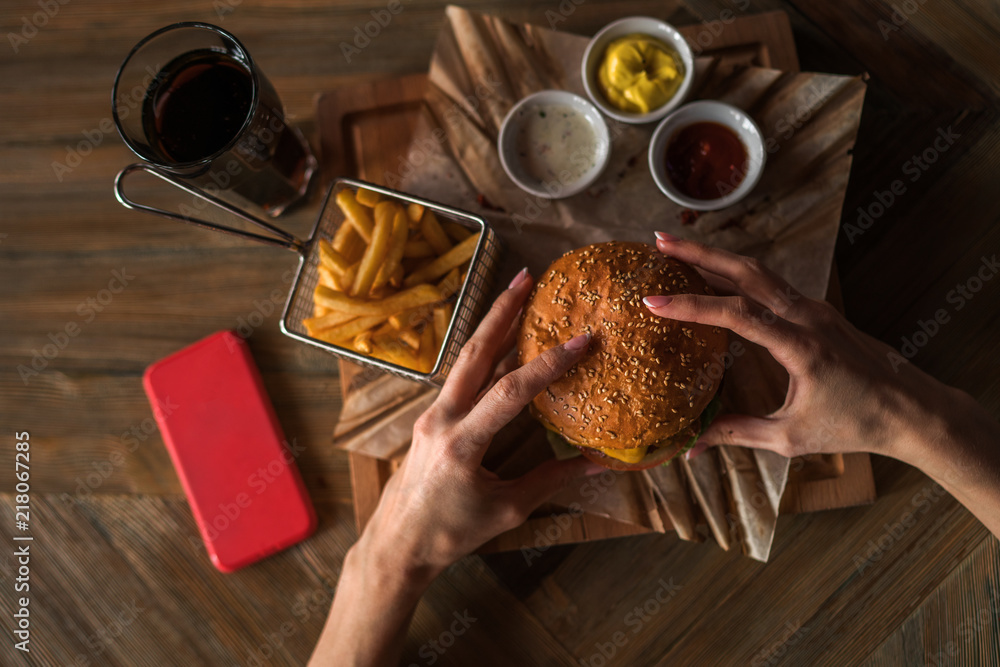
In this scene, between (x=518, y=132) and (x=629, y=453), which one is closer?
(x=629, y=453)

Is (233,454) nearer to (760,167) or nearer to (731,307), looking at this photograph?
(731,307)

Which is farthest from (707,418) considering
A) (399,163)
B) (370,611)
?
(399,163)

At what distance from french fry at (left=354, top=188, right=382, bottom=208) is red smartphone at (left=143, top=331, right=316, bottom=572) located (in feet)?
3.14

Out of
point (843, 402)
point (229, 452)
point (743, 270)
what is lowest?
point (229, 452)

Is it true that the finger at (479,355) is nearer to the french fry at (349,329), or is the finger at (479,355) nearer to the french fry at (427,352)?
the french fry at (427,352)

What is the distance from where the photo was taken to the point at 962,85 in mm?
2723

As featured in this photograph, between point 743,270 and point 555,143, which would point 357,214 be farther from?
point 743,270

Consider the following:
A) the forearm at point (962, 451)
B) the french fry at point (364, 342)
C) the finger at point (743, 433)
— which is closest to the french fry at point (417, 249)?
the french fry at point (364, 342)

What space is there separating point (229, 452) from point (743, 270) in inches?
89.6

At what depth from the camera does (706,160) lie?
2.55 metres

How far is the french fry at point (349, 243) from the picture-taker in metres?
2.42

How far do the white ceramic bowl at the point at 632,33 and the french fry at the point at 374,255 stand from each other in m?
1.03

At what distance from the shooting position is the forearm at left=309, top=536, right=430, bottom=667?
240 cm

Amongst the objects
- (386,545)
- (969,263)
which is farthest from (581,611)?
(969,263)
